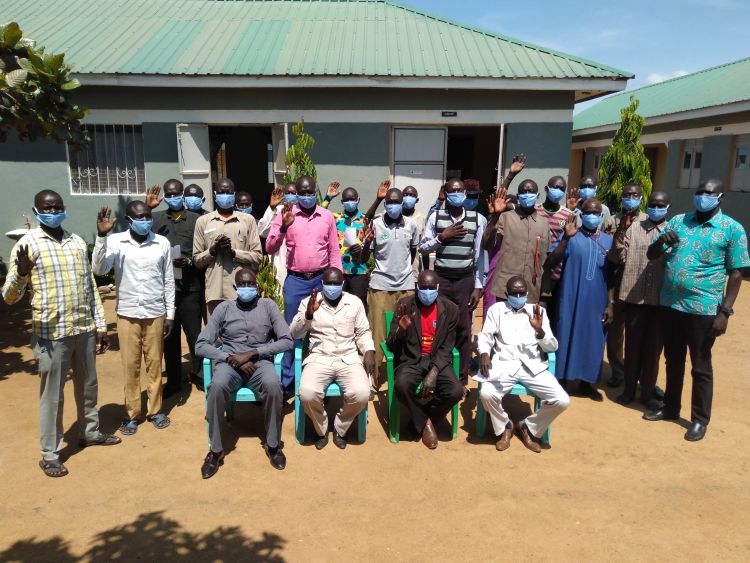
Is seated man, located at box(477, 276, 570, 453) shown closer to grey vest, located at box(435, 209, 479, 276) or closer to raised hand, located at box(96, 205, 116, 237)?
grey vest, located at box(435, 209, 479, 276)

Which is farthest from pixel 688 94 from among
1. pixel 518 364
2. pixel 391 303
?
pixel 518 364

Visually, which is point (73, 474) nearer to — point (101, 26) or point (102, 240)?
point (102, 240)

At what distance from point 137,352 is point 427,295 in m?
2.54

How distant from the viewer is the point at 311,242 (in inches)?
202

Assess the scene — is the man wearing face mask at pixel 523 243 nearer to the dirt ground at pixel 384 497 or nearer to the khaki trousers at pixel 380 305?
the khaki trousers at pixel 380 305

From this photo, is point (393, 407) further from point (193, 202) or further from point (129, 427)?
point (193, 202)

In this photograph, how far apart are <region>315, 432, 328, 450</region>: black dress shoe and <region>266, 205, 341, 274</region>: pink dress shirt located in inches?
61.0

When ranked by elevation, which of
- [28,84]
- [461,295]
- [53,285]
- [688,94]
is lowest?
[461,295]

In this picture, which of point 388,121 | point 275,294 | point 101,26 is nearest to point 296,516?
point 275,294

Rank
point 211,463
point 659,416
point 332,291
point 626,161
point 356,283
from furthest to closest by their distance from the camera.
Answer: point 626,161 → point 356,283 → point 659,416 → point 332,291 → point 211,463

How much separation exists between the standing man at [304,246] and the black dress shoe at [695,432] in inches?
135

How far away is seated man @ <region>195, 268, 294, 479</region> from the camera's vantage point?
414 centimetres

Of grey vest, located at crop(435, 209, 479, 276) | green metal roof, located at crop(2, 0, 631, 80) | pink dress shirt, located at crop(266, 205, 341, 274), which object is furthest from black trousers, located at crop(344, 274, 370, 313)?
green metal roof, located at crop(2, 0, 631, 80)

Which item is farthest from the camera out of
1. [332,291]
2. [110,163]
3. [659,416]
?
[110,163]
